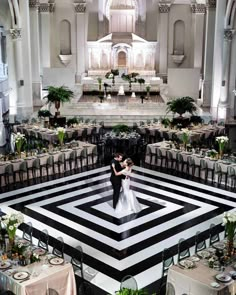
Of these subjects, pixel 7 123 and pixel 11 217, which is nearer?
pixel 11 217

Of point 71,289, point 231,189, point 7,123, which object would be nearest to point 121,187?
point 231,189

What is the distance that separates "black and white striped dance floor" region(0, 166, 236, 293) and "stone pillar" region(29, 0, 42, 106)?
1393 centimetres

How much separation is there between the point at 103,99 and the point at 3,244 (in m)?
19.8

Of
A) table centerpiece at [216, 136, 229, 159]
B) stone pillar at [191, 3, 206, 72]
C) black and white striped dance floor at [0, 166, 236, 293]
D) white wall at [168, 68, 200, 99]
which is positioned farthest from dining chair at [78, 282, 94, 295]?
stone pillar at [191, 3, 206, 72]

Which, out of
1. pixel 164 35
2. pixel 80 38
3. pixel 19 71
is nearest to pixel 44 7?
pixel 80 38

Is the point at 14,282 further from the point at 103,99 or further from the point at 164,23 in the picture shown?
the point at 164,23

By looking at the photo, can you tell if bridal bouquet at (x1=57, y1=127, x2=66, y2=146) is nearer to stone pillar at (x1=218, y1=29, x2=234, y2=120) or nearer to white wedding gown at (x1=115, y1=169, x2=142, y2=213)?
white wedding gown at (x1=115, y1=169, x2=142, y2=213)

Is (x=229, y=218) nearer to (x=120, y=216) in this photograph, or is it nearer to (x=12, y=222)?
(x=12, y=222)

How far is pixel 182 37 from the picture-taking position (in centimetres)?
3419

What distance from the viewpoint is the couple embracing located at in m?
12.2

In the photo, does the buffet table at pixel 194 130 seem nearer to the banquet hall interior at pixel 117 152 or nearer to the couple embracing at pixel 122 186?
the banquet hall interior at pixel 117 152

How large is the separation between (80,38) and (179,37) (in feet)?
23.7

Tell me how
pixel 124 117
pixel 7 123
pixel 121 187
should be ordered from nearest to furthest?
1. pixel 121 187
2. pixel 7 123
3. pixel 124 117

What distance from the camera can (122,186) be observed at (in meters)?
12.6
